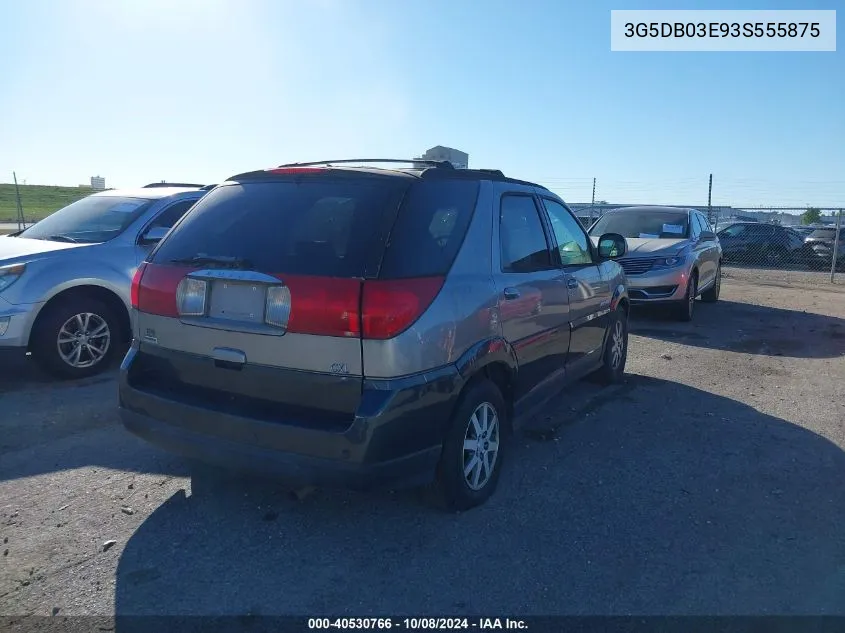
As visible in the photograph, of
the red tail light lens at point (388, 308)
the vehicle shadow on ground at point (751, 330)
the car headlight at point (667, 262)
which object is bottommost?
the vehicle shadow on ground at point (751, 330)

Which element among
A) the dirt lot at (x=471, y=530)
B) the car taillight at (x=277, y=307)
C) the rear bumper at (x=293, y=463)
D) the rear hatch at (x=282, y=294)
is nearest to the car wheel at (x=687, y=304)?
the dirt lot at (x=471, y=530)

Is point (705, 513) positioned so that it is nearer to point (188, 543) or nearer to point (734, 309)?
point (188, 543)

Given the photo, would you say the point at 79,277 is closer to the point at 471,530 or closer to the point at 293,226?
the point at 293,226

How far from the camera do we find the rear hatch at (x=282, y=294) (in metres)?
3.01

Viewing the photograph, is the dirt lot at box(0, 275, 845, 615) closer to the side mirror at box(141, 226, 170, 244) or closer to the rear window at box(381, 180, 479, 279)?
the rear window at box(381, 180, 479, 279)

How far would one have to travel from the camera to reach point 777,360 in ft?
24.9

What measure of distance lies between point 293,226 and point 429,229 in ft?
2.21

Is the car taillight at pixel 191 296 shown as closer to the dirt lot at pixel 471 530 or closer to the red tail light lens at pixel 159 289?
the red tail light lens at pixel 159 289

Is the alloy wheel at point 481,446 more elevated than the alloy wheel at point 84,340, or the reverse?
the alloy wheel at point 84,340

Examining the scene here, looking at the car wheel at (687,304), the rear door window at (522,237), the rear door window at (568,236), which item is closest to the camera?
the rear door window at (522,237)

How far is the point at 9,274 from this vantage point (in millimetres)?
5594

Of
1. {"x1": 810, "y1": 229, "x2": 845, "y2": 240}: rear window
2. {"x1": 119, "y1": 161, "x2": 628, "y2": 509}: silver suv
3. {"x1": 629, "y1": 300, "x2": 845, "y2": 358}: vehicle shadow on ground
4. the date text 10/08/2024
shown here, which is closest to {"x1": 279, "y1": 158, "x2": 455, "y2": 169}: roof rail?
{"x1": 119, "y1": 161, "x2": 628, "y2": 509}: silver suv

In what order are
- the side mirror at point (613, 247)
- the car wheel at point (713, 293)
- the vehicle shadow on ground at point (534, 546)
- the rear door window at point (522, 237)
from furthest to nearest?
the car wheel at point (713, 293)
the side mirror at point (613, 247)
the rear door window at point (522, 237)
the vehicle shadow on ground at point (534, 546)

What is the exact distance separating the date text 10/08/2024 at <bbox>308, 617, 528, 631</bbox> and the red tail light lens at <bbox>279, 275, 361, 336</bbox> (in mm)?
1188
